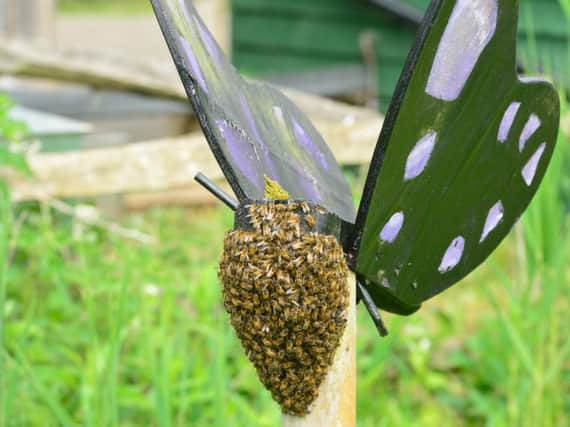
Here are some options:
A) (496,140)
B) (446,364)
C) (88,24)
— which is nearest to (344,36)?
(446,364)

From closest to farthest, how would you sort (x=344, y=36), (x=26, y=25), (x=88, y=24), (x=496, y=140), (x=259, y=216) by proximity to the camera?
(x=259, y=216) → (x=496, y=140) → (x=344, y=36) → (x=26, y=25) → (x=88, y=24)

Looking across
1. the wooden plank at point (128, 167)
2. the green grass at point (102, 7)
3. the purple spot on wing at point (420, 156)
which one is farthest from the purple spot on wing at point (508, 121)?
the green grass at point (102, 7)

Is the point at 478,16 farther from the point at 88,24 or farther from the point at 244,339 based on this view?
the point at 88,24

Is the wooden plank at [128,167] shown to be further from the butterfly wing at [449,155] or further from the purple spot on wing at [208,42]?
the butterfly wing at [449,155]

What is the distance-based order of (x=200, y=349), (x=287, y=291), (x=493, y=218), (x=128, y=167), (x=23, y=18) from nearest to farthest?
1. (x=287, y=291)
2. (x=493, y=218)
3. (x=200, y=349)
4. (x=128, y=167)
5. (x=23, y=18)

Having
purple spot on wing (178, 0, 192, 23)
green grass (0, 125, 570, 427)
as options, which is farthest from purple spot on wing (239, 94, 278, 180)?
green grass (0, 125, 570, 427)

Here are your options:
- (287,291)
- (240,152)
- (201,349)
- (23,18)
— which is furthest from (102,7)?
(287,291)

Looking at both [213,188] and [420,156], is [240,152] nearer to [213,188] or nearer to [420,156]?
[213,188]

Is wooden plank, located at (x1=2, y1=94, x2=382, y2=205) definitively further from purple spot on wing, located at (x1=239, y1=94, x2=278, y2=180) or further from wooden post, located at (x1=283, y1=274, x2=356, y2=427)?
wooden post, located at (x1=283, y1=274, x2=356, y2=427)
